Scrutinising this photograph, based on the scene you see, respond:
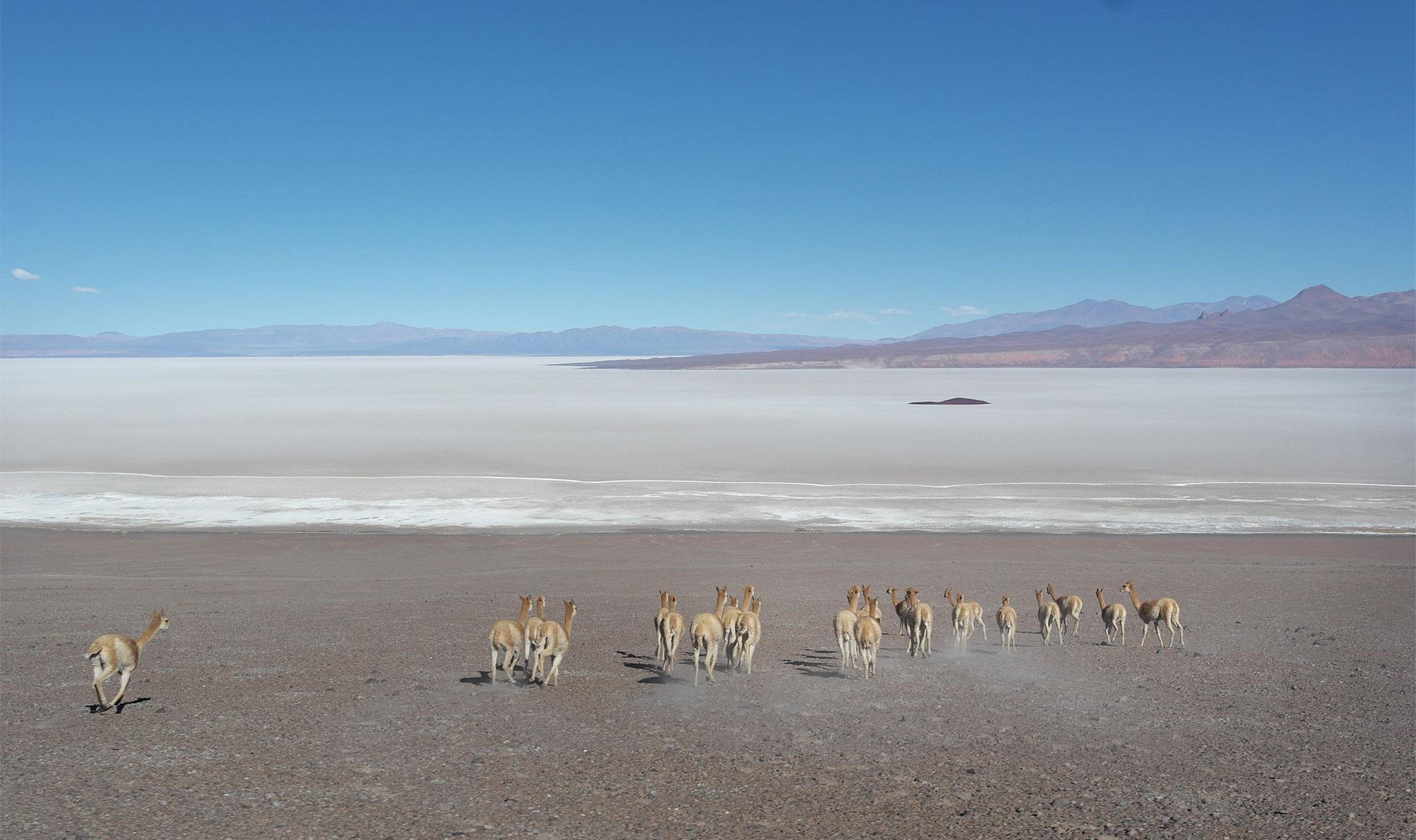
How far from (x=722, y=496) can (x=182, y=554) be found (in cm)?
996

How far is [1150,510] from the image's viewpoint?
711 inches

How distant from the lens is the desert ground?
548 centimetres

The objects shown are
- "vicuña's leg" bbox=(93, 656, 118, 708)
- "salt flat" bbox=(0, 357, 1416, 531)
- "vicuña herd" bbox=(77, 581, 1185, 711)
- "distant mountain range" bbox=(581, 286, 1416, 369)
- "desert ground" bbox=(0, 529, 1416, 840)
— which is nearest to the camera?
"desert ground" bbox=(0, 529, 1416, 840)

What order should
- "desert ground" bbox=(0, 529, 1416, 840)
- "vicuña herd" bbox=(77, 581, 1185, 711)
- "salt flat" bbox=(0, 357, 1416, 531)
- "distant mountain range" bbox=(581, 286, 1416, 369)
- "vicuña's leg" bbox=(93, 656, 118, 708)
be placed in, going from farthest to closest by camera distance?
"distant mountain range" bbox=(581, 286, 1416, 369), "salt flat" bbox=(0, 357, 1416, 531), "vicuña herd" bbox=(77, 581, 1185, 711), "vicuña's leg" bbox=(93, 656, 118, 708), "desert ground" bbox=(0, 529, 1416, 840)

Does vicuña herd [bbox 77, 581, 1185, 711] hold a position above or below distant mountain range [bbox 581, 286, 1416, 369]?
below

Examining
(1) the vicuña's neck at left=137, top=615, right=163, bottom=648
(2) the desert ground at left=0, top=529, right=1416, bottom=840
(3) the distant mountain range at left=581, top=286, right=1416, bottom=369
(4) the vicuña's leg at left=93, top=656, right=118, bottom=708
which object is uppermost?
(3) the distant mountain range at left=581, top=286, right=1416, bottom=369

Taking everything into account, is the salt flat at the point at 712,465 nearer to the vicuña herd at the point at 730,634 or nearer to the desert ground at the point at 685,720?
the desert ground at the point at 685,720

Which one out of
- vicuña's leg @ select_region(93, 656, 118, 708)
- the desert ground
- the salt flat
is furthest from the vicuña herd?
the salt flat

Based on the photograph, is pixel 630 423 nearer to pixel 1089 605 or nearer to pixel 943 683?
pixel 1089 605

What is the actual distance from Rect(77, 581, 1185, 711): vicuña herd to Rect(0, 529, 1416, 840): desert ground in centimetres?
20

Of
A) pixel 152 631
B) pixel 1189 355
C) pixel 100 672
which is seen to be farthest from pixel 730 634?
pixel 1189 355

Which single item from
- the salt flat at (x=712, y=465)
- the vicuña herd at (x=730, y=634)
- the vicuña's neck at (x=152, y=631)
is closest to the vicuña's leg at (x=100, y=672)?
the vicuña herd at (x=730, y=634)

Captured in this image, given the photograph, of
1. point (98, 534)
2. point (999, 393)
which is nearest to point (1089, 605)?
point (98, 534)

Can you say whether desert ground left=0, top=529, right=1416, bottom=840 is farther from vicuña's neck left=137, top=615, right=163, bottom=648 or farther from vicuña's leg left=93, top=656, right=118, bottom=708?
vicuña's neck left=137, top=615, right=163, bottom=648
